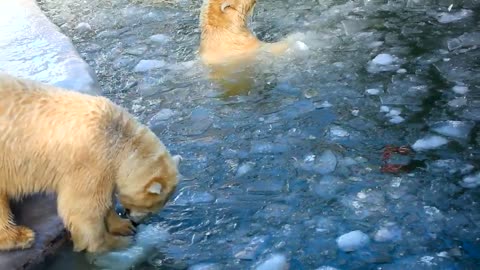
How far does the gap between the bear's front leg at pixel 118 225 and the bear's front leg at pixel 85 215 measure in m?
0.20

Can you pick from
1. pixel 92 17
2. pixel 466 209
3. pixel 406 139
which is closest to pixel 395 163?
pixel 406 139

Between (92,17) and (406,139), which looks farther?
(92,17)

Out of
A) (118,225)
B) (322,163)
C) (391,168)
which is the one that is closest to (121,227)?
(118,225)

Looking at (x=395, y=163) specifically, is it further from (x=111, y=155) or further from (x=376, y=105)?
(x=111, y=155)

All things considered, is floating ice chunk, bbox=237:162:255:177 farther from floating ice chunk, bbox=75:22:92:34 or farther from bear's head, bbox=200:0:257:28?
floating ice chunk, bbox=75:22:92:34

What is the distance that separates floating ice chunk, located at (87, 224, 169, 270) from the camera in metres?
4.15

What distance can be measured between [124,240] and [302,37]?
2903mm

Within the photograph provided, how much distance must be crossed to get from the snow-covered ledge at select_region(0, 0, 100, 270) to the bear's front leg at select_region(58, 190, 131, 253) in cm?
21

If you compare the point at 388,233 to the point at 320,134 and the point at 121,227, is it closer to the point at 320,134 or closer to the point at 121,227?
the point at 320,134

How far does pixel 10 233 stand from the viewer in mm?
3949

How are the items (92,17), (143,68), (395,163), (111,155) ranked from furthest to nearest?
(92,17), (143,68), (395,163), (111,155)

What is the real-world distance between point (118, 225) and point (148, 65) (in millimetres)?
2455

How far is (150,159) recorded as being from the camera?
406 cm

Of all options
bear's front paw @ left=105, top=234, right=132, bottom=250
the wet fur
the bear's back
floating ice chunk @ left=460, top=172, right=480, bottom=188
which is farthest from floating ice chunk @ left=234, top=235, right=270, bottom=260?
the wet fur
